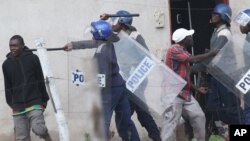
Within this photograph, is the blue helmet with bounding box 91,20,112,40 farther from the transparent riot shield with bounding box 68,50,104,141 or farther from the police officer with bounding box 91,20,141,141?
the transparent riot shield with bounding box 68,50,104,141

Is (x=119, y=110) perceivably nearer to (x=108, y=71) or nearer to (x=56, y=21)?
(x=108, y=71)

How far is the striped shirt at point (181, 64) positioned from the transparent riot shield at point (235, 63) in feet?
1.38

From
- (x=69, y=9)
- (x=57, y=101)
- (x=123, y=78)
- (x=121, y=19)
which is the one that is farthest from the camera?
(x=69, y=9)

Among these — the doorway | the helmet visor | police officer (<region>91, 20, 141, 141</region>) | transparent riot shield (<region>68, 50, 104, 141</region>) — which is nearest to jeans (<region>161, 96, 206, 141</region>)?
police officer (<region>91, 20, 141, 141</region>)

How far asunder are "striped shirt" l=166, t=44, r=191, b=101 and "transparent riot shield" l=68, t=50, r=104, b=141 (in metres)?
1.12

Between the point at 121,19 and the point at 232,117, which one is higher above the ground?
the point at 121,19

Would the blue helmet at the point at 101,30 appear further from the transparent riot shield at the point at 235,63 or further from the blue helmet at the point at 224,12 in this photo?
the blue helmet at the point at 224,12

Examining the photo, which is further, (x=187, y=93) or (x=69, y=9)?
(x=69, y=9)

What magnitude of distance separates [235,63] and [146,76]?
3.34 feet

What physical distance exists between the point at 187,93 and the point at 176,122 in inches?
14.4

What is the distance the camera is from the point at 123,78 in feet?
30.9

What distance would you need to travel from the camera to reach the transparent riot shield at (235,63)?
30.2 ft

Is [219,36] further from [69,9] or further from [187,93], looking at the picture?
[69,9]

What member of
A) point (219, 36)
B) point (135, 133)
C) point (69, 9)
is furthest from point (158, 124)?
point (69, 9)
